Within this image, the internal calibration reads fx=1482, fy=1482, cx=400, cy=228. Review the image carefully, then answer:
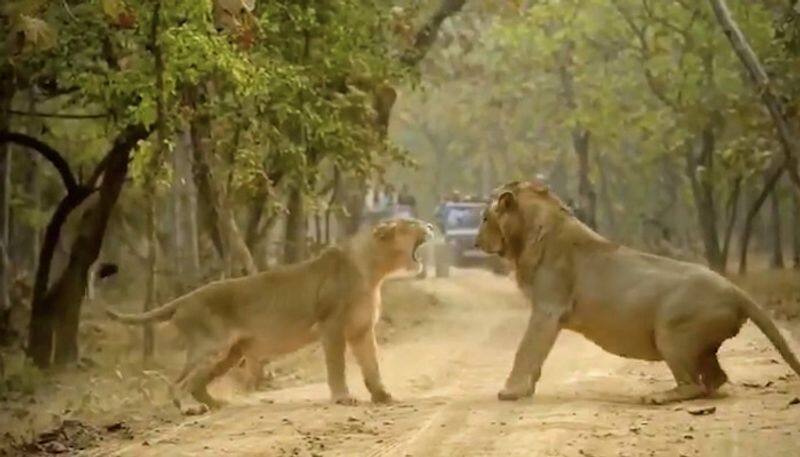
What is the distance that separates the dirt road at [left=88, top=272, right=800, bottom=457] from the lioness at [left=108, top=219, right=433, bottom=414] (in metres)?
0.41

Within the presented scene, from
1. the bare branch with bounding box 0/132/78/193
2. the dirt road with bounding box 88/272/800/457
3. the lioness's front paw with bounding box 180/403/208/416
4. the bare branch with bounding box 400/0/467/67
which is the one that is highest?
the bare branch with bounding box 400/0/467/67

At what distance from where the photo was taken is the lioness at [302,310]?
10367 mm

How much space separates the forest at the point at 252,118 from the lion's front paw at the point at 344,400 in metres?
2.20

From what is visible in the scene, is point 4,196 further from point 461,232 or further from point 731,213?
point 461,232

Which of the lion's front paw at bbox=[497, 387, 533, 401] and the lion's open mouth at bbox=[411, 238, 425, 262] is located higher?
the lion's open mouth at bbox=[411, 238, 425, 262]

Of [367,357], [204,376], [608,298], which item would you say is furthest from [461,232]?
[608,298]

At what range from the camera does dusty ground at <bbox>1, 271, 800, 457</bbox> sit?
7316 mm

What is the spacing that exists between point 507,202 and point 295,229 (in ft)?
35.5

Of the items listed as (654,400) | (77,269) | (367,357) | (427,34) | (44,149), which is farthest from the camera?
(427,34)

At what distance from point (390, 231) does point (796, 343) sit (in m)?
6.17

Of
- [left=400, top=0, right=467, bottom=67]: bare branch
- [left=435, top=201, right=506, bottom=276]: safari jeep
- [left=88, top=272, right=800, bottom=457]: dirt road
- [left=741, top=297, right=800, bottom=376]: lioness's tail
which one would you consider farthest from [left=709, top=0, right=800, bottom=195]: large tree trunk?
[left=435, top=201, right=506, bottom=276]: safari jeep

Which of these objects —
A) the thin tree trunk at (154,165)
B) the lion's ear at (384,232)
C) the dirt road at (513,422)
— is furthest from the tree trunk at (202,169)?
the lion's ear at (384,232)

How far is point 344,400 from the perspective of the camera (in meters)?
10.1

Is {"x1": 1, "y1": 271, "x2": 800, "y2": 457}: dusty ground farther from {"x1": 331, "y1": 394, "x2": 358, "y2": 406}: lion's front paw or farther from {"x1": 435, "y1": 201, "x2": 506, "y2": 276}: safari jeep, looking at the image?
{"x1": 435, "y1": 201, "x2": 506, "y2": 276}: safari jeep
